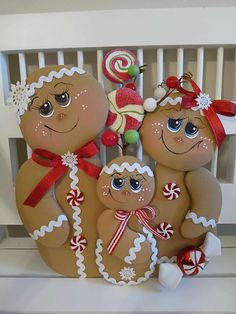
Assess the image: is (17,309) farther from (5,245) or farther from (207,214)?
(207,214)

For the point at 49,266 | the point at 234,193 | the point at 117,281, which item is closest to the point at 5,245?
the point at 49,266

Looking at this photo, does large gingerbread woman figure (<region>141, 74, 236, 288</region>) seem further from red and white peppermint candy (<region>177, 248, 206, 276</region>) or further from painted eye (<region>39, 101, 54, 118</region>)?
painted eye (<region>39, 101, 54, 118</region>)

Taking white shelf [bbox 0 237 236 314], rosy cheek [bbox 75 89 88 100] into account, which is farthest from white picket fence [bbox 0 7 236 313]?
rosy cheek [bbox 75 89 88 100]

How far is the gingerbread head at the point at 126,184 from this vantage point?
1.81 feet

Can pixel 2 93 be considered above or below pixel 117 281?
above

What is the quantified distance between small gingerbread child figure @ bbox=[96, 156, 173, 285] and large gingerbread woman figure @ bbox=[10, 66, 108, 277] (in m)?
0.04

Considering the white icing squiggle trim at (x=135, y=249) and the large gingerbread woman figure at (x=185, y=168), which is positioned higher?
the large gingerbread woman figure at (x=185, y=168)

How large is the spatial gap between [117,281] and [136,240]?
0.35 feet

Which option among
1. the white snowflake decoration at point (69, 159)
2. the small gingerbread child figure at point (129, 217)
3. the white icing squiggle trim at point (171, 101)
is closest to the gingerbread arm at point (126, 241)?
the small gingerbread child figure at point (129, 217)

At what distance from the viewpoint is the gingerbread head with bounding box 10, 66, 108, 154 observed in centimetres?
56

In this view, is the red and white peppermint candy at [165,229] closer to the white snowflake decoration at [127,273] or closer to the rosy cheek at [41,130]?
the white snowflake decoration at [127,273]

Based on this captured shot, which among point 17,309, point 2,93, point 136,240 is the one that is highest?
point 2,93

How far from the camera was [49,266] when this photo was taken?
652mm

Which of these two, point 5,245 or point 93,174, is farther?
point 5,245
